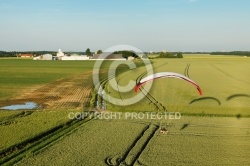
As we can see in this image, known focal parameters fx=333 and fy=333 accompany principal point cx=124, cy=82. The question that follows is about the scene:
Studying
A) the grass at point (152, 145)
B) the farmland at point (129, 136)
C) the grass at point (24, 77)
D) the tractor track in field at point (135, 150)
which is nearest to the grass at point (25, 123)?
the farmland at point (129, 136)

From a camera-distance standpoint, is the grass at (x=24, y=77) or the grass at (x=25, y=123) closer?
the grass at (x=25, y=123)

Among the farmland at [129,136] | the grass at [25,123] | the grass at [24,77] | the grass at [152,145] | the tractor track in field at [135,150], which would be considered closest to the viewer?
the tractor track in field at [135,150]

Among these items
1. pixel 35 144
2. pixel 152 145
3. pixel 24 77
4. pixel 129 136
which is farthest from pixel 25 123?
pixel 24 77

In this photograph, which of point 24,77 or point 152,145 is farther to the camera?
point 24,77

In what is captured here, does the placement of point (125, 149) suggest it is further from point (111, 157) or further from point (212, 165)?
point (212, 165)

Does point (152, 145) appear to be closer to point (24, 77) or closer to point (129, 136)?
point (129, 136)

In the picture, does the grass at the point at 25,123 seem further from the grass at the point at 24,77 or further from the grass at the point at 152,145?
the grass at the point at 24,77

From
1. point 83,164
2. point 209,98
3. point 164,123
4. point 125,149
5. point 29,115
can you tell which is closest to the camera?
point 83,164

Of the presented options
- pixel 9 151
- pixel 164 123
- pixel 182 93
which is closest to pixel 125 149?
pixel 9 151

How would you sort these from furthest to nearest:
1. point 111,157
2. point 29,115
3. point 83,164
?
point 29,115 → point 111,157 → point 83,164
